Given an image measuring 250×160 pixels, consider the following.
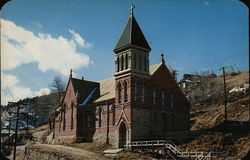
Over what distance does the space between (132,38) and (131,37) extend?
0.19 m

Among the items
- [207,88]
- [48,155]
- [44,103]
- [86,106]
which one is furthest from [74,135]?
[44,103]

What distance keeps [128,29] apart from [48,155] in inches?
697

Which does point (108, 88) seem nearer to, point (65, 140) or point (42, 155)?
point (65, 140)

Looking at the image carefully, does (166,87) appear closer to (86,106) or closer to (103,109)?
(103,109)

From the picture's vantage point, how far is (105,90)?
1735 inches

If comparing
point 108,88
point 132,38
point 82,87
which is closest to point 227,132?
point 132,38

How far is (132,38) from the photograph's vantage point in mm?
36281

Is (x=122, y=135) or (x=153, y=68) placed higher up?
(x=153, y=68)

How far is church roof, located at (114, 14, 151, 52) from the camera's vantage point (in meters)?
36.2

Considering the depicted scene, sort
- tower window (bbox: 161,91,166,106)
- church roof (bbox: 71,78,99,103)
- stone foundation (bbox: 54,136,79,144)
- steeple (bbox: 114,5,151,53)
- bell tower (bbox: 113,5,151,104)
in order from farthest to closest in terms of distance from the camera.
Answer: church roof (bbox: 71,78,99,103) < stone foundation (bbox: 54,136,79,144) < tower window (bbox: 161,91,166,106) < steeple (bbox: 114,5,151,53) < bell tower (bbox: 113,5,151,104)

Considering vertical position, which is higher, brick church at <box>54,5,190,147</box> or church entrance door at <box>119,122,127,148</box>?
brick church at <box>54,5,190,147</box>

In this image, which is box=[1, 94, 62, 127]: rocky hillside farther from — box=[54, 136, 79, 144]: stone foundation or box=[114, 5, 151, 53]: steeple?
box=[114, 5, 151, 53]: steeple

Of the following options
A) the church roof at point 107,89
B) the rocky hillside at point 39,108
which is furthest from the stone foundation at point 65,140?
the rocky hillside at point 39,108

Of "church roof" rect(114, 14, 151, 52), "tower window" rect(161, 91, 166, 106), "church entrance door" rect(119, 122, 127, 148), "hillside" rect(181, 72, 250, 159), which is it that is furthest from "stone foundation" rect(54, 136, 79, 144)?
"hillside" rect(181, 72, 250, 159)
